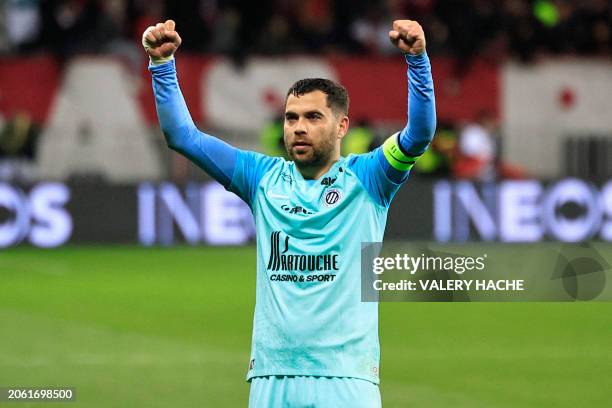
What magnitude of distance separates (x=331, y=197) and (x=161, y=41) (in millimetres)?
956

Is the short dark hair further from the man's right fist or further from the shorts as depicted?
the shorts

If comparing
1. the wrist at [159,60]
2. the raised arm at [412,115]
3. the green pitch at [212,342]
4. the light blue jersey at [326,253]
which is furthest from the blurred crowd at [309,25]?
the raised arm at [412,115]

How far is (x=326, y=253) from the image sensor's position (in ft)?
17.2

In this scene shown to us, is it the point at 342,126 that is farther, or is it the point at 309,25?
the point at 309,25

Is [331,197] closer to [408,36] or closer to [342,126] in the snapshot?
[342,126]

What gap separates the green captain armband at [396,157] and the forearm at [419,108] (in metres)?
0.03

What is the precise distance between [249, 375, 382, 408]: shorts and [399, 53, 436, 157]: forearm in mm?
926

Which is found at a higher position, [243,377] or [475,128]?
[475,128]

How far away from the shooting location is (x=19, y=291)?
1520cm

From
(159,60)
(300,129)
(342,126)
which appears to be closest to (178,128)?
(159,60)

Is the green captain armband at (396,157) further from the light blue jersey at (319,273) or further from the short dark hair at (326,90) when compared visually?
the short dark hair at (326,90)

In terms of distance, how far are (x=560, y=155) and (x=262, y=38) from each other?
17.5ft

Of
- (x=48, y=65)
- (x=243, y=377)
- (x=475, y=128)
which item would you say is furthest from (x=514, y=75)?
(x=243, y=377)

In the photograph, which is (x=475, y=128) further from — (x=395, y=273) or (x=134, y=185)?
(x=395, y=273)
